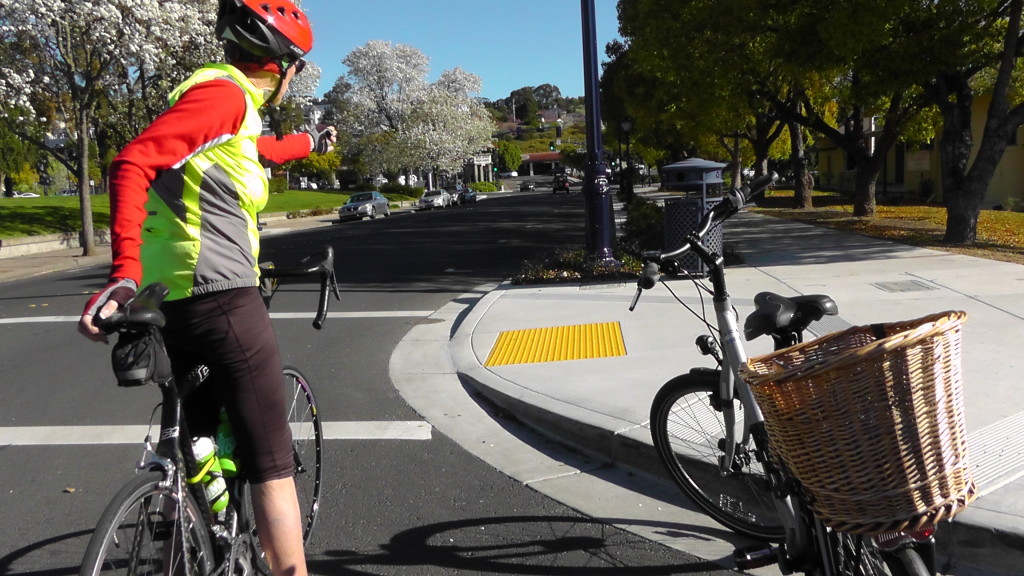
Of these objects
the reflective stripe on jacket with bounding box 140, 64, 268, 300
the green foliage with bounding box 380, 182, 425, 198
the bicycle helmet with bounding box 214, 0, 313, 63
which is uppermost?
the green foliage with bounding box 380, 182, 425, 198

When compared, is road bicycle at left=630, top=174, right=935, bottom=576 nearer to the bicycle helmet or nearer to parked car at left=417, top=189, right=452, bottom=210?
the bicycle helmet

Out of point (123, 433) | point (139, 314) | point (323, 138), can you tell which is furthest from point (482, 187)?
point (139, 314)

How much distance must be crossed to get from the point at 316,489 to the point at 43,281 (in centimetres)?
1406

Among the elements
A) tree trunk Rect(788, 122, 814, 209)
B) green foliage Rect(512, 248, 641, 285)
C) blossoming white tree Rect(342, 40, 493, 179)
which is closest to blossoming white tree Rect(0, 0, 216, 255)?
green foliage Rect(512, 248, 641, 285)

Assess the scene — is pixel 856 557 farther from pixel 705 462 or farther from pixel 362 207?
pixel 362 207

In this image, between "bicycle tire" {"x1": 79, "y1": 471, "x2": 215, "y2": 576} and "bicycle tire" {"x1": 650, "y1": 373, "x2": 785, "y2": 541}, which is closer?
"bicycle tire" {"x1": 79, "y1": 471, "x2": 215, "y2": 576}

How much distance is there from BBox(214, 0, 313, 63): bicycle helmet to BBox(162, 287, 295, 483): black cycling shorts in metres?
0.74

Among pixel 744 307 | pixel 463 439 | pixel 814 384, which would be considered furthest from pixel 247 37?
pixel 744 307

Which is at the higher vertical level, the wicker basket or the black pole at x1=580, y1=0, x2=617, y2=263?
the black pole at x1=580, y1=0, x2=617, y2=263

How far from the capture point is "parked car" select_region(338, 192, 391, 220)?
39.0 m

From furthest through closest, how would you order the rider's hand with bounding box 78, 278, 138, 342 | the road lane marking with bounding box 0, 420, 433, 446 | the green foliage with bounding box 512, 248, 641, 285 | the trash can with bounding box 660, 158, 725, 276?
the green foliage with bounding box 512, 248, 641, 285
the trash can with bounding box 660, 158, 725, 276
the road lane marking with bounding box 0, 420, 433, 446
the rider's hand with bounding box 78, 278, 138, 342

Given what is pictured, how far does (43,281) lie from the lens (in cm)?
1564

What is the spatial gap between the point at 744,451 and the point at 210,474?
6.73 feet

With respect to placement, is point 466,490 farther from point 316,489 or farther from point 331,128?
point 331,128
